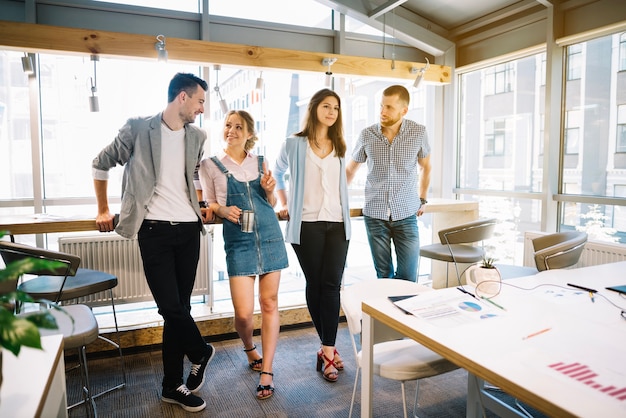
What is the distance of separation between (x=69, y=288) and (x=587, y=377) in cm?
241

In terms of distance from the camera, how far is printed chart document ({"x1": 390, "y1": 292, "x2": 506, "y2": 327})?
153 cm

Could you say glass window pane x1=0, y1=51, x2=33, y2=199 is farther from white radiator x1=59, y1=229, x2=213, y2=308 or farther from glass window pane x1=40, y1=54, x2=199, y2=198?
white radiator x1=59, y1=229, x2=213, y2=308

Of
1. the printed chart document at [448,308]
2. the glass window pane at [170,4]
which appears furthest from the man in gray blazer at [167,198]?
the glass window pane at [170,4]

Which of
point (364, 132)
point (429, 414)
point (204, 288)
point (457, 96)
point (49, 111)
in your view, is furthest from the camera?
point (457, 96)

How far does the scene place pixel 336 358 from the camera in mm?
2900

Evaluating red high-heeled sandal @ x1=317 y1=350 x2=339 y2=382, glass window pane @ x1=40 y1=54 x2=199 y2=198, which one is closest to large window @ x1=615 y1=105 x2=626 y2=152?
red high-heeled sandal @ x1=317 y1=350 x2=339 y2=382

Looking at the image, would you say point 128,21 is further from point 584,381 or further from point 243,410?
point 584,381

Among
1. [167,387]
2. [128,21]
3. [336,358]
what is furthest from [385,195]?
[128,21]

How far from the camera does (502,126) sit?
458 cm

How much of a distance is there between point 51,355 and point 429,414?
188 cm

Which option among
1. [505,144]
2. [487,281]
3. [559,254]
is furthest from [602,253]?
[487,281]

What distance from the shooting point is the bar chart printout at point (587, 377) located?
3.45ft

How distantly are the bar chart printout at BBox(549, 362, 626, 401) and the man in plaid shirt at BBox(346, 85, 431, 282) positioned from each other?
71.4 inches

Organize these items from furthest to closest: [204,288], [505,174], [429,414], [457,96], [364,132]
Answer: [457,96] < [505,174] < [204,288] < [364,132] < [429,414]
